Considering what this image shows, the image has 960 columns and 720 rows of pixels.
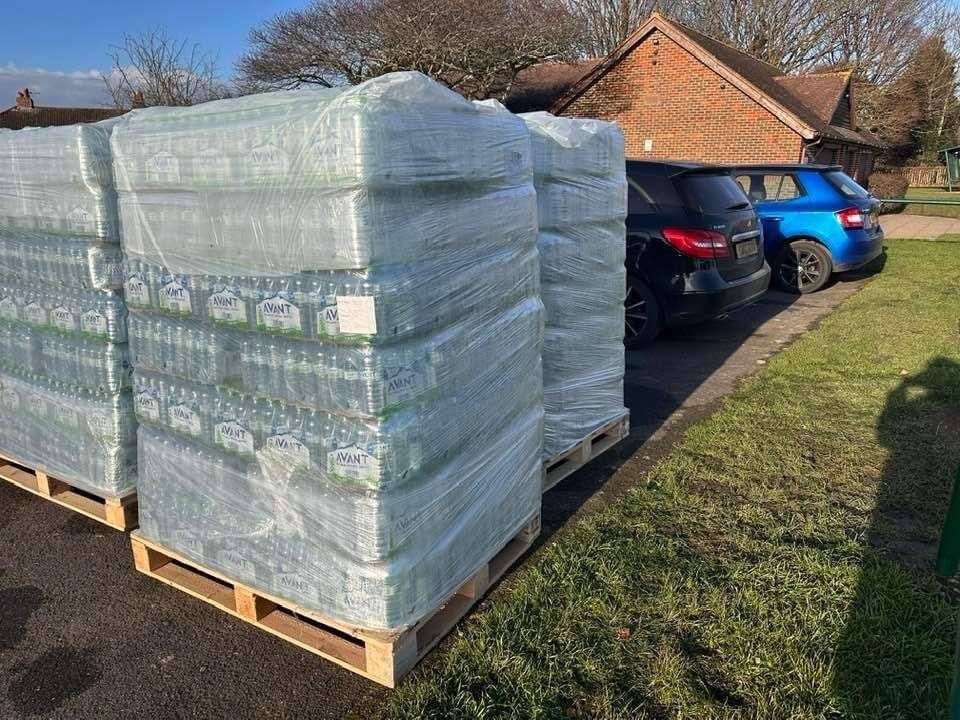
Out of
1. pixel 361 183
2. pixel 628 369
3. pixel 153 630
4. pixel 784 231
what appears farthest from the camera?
pixel 784 231

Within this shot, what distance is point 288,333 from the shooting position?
97.5 inches

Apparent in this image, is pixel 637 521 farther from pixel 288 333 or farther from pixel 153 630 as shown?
pixel 153 630

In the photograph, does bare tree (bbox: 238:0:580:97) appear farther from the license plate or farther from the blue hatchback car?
the license plate

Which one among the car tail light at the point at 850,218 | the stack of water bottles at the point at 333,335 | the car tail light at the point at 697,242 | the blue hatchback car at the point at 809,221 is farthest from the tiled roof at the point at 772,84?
the stack of water bottles at the point at 333,335

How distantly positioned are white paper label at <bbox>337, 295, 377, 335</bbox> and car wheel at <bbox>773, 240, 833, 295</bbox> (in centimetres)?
938

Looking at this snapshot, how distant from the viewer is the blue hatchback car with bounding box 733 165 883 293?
980 centimetres

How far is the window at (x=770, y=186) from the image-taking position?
10.0 metres

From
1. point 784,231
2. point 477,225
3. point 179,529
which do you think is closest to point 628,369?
point 477,225

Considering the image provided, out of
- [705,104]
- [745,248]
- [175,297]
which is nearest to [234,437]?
[175,297]

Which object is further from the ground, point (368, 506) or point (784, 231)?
point (784, 231)

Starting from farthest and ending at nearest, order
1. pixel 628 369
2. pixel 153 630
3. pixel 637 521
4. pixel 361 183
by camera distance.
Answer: pixel 628 369 < pixel 637 521 < pixel 153 630 < pixel 361 183

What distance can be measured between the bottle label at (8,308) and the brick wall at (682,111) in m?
18.4

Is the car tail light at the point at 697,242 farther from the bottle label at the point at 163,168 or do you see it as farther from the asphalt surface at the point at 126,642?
the bottle label at the point at 163,168

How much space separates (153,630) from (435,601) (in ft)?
3.97
